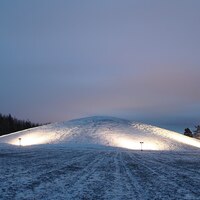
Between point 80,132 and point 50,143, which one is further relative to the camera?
point 80,132

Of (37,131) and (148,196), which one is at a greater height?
(37,131)

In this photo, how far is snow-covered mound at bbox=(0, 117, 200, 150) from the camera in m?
42.0

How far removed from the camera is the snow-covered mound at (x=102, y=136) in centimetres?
4203

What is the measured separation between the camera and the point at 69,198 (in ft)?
34.2

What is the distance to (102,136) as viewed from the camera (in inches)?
1773

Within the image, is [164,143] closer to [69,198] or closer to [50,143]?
[50,143]

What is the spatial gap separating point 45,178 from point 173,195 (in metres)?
5.87

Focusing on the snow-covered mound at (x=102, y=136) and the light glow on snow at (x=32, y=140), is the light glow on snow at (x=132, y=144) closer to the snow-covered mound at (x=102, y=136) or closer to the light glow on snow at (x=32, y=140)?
the snow-covered mound at (x=102, y=136)

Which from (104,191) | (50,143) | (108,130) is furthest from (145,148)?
(104,191)

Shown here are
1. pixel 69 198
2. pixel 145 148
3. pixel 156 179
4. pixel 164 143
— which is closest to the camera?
pixel 69 198

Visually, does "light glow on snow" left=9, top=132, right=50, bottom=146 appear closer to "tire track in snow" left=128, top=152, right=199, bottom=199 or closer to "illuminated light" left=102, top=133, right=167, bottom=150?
"illuminated light" left=102, top=133, right=167, bottom=150

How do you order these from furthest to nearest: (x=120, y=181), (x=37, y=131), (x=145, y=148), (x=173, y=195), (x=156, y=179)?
(x=37, y=131) < (x=145, y=148) < (x=156, y=179) < (x=120, y=181) < (x=173, y=195)

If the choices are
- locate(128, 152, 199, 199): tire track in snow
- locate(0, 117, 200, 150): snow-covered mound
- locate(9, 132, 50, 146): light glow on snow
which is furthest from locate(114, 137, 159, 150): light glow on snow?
locate(128, 152, 199, 199): tire track in snow

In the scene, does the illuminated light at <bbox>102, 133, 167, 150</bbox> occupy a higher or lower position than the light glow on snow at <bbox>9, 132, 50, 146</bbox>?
lower
